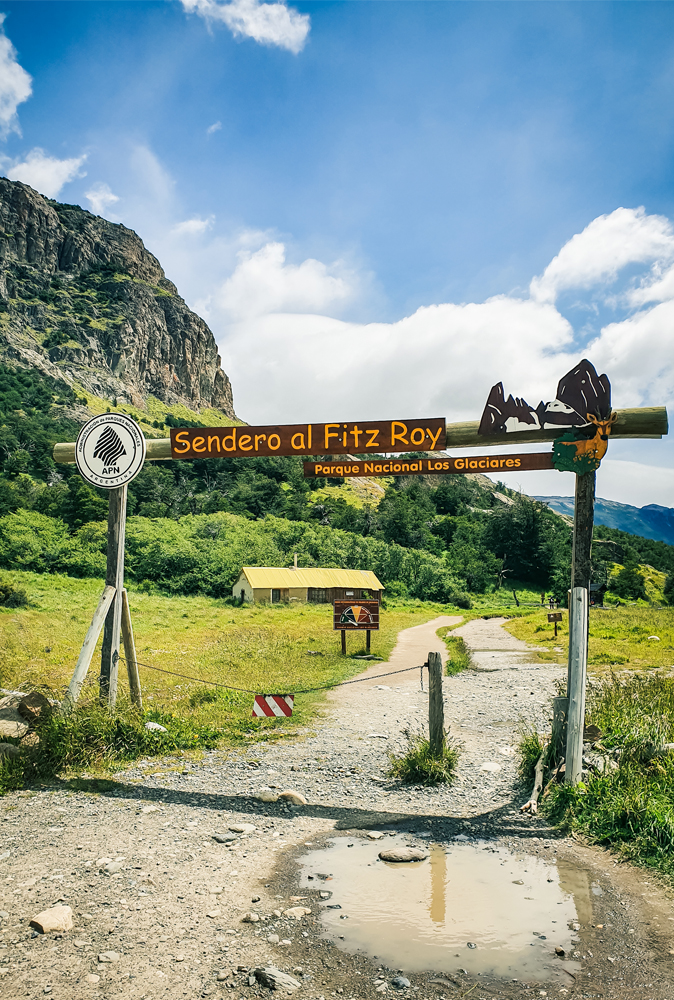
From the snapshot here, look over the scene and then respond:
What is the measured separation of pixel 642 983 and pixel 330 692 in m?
9.90

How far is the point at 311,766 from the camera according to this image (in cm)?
777

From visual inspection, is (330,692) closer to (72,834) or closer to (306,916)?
(72,834)

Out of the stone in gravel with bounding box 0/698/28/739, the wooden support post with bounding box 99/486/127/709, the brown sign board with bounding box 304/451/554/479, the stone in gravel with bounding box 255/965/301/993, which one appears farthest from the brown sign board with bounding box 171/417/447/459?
the stone in gravel with bounding box 255/965/301/993

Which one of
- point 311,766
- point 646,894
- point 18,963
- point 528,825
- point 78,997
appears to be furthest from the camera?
point 311,766

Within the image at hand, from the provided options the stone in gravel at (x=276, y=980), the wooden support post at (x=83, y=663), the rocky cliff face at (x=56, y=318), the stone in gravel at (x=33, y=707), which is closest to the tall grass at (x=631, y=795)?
the stone in gravel at (x=276, y=980)

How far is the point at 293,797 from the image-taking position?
6.62m

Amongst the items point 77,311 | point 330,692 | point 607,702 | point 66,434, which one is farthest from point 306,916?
point 77,311

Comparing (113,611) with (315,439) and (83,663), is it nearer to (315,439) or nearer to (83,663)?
(83,663)

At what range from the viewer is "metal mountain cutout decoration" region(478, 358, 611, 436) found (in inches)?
264

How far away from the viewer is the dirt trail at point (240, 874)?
138 inches

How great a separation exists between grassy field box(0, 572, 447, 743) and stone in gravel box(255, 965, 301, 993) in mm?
5356

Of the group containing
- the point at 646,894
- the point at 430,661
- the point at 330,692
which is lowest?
the point at 330,692

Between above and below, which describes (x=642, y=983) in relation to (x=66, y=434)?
below

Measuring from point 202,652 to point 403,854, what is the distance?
14.8 m
